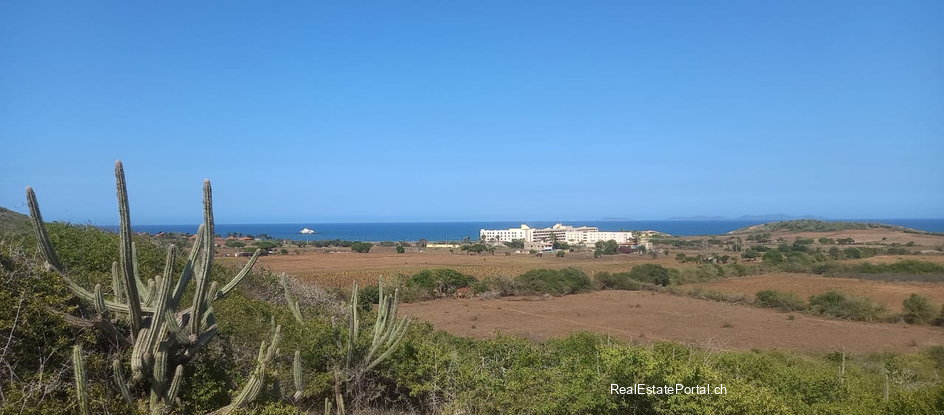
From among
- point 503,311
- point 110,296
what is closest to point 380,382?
point 110,296

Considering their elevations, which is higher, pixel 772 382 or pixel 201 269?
pixel 201 269

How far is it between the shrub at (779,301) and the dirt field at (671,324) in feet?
3.59

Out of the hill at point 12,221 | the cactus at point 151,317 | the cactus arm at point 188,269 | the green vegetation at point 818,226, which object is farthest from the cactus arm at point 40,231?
the green vegetation at point 818,226

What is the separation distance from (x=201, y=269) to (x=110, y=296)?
3.43m

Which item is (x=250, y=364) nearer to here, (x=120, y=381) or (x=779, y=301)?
(x=120, y=381)

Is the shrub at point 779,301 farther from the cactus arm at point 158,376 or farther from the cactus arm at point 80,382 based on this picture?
the cactus arm at point 80,382

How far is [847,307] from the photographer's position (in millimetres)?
28312

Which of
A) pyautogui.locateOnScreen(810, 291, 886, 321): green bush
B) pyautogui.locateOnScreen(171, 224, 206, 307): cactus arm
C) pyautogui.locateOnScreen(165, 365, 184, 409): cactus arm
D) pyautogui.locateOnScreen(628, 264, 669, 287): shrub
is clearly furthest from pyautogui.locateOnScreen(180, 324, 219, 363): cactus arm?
pyautogui.locateOnScreen(628, 264, 669, 287): shrub

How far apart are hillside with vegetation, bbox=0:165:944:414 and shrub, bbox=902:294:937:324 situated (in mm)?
18414

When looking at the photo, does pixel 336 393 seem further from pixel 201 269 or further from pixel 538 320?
pixel 538 320

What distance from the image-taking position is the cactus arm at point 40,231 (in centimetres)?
463

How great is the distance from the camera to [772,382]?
332 inches

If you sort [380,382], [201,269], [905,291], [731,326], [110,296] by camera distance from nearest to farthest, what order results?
[201,269]
[110,296]
[380,382]
[731,326]
[905,291]

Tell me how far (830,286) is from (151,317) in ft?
140
